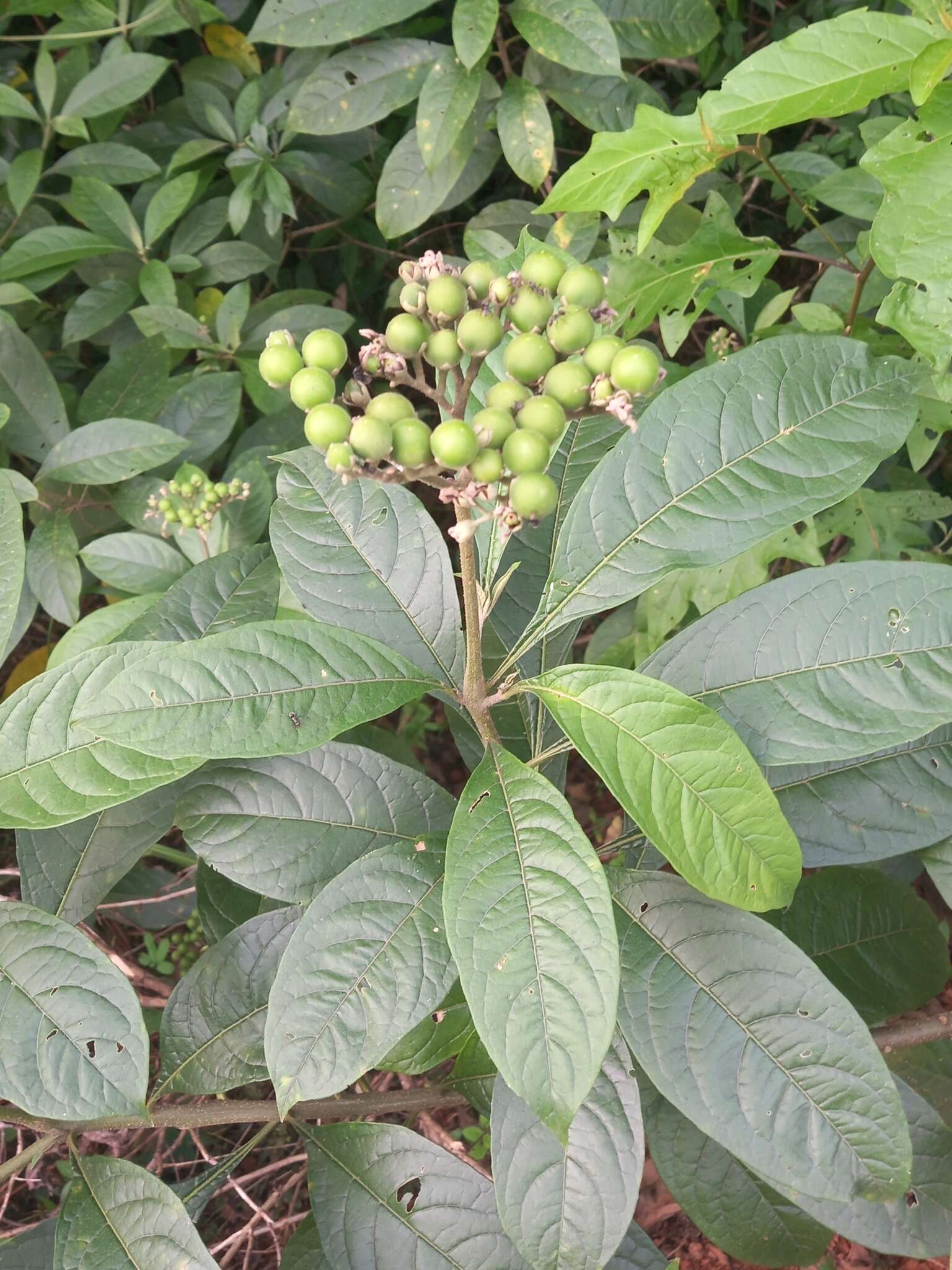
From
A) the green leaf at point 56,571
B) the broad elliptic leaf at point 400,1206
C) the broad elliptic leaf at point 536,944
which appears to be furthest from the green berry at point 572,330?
the green leaf at point 56,571

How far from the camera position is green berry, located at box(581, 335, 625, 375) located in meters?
1.11

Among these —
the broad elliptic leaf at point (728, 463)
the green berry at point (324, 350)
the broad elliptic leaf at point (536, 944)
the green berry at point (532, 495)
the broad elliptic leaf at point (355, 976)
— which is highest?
the green berry at point (324, 350)

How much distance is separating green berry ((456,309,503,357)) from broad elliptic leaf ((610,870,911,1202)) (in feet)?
2.81

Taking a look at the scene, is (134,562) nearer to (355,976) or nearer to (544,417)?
(355,976)

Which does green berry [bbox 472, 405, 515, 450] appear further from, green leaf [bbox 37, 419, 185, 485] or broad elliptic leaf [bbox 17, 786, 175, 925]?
green leaf [bbox 37, 419, 185, 485]

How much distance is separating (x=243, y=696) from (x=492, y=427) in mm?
486

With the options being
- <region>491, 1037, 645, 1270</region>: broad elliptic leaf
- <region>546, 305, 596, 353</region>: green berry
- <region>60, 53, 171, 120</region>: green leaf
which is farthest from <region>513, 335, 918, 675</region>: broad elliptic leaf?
<region>60, 53, 171, 120</region>: green leaf

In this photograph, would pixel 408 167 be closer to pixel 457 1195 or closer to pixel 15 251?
pixel 15 251

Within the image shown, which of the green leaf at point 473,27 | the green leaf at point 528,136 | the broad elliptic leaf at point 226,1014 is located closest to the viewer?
the broad elliptic leaf at point 226,1014

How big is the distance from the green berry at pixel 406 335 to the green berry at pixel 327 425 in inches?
5.7

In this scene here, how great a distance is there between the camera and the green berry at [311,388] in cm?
106

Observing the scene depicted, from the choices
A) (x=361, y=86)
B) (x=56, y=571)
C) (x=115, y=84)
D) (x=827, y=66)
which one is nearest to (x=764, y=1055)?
(x=827, y=66)

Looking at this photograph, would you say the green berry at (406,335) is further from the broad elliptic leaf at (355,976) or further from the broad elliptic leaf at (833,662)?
the broad elliptic leaf at (355,976)

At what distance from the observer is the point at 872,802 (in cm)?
150
